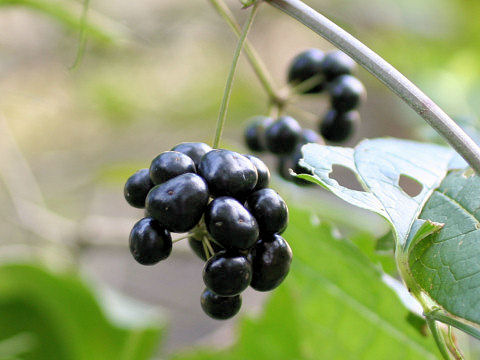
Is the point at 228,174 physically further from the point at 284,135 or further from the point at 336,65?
the point at 336,65

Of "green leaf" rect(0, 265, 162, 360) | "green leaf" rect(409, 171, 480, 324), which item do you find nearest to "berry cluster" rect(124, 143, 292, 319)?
"green leaf" rect(409, 171, 480, 324)

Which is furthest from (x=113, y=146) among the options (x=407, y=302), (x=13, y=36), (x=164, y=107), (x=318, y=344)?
(x=407, y=302)

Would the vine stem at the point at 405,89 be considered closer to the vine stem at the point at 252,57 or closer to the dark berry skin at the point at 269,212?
the dark berry skin at the point at 269,212

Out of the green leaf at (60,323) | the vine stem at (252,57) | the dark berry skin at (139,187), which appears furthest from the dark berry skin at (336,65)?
the green leaf at (60,323)

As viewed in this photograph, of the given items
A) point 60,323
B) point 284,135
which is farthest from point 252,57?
point 60,323

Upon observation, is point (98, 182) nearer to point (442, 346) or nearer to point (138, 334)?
point (138, 334)
